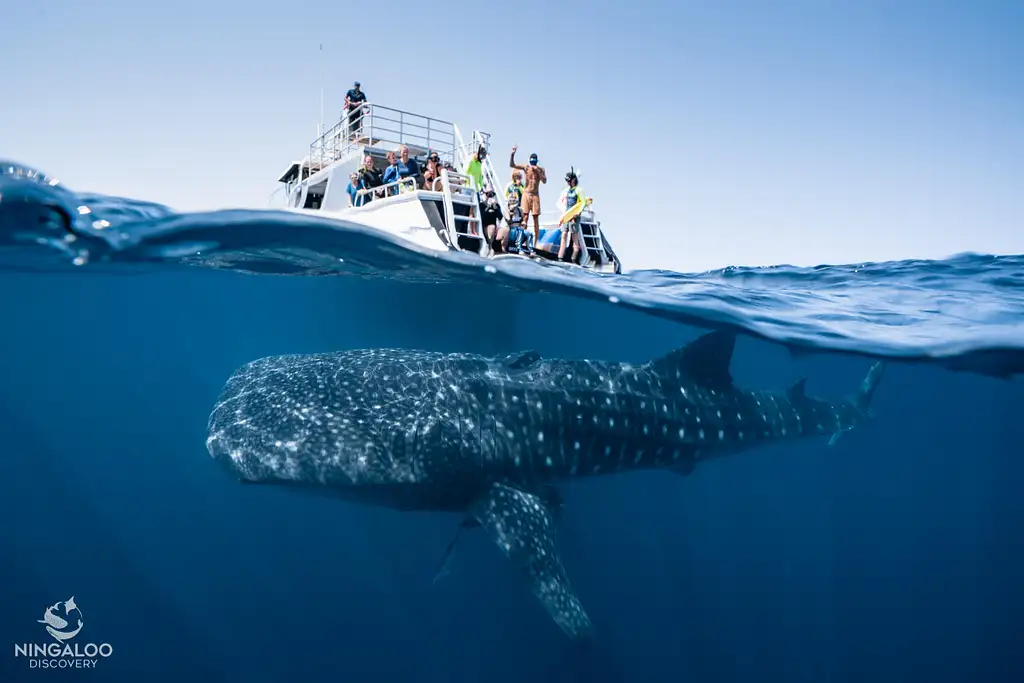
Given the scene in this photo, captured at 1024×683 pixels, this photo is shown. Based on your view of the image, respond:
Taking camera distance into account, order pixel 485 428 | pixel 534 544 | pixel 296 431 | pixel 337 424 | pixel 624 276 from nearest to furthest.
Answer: pixel 534 544 < pixel 296 431 < pixel 337 424 < pixel 485 428 < pixel 624 276

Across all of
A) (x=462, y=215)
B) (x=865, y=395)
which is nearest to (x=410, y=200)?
(x=462, y=215)

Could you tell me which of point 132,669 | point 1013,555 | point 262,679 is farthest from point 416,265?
point 1013,555

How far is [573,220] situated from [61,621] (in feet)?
48.1

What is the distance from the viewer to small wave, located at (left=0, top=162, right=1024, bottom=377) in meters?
10.7

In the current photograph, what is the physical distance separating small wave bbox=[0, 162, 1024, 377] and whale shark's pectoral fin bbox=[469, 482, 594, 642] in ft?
22.7

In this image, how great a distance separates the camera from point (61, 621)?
1223cm

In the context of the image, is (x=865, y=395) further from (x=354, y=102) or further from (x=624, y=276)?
(x=354, y=102)

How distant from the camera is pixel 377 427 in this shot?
7754 mm

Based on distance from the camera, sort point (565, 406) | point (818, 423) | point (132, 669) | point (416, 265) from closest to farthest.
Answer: point (565, 406) → point (818, 423) → point (132, 669) → point (416, 265)

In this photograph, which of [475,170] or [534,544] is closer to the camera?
[534,544]

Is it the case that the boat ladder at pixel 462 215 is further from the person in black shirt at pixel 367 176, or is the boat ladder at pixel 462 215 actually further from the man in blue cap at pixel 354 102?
the man in blue cap at pixel 354 102

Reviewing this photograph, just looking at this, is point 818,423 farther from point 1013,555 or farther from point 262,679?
point 1013,555

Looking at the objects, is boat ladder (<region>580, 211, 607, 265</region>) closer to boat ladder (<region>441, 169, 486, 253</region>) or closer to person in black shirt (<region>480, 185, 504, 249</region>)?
person in black shirt (<region>480, 185, 504, 249</region>)

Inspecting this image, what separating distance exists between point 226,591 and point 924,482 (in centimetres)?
6511
